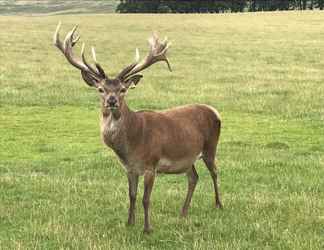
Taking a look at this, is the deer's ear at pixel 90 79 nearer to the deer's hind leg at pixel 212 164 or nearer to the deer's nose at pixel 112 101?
the deer's nose at pixel 112 101

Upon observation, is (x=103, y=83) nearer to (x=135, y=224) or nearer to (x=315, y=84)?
(x=135, y=224)

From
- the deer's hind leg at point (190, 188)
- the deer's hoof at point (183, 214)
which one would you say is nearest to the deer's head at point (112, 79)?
the deer's hind leg at point (190, 188)

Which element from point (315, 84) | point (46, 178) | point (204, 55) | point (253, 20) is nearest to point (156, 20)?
point (253, 20)

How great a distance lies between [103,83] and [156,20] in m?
67.3

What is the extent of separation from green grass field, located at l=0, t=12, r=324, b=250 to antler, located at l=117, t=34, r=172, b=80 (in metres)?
2.12

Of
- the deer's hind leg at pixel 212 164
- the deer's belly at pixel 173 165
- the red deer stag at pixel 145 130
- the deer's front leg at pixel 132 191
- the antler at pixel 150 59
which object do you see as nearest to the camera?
the red deer stag at pixel 145 130

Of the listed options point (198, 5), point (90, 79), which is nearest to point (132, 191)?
point (90, 79)

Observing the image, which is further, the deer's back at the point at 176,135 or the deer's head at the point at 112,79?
the deer's back at the point at 176,135

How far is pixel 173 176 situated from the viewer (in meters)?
12.2

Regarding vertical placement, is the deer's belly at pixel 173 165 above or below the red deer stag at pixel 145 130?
below

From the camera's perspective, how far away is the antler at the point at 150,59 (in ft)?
27.1

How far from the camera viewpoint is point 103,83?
25.7 ft

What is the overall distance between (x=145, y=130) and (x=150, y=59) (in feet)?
3.26

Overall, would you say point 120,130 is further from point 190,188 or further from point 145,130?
point 190,188
